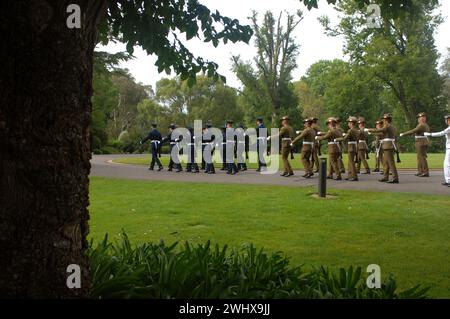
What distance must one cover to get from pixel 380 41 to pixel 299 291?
154 feet

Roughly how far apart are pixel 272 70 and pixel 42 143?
4066 centimetres

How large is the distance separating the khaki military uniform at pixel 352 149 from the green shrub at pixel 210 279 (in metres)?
11.5

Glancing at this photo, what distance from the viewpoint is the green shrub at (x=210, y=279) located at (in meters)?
3.87

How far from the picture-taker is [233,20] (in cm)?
639

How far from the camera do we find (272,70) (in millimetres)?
42688

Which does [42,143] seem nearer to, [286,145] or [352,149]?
[352,149]

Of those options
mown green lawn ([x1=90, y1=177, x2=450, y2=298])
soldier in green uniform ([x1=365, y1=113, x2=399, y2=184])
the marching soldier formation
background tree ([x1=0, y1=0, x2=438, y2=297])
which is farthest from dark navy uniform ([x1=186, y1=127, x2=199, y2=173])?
background tree ([x1=0, y1=0, x2=438, y2=297])

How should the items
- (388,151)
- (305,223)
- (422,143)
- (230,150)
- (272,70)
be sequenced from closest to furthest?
(305,223) → (388,151) → (422,143) → (230,150) → (272,70)

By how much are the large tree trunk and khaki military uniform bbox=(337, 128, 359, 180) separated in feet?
44.6

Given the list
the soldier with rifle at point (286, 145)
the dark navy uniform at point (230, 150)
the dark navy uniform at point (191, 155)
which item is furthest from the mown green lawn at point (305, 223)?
the dark navy uniform at point (191, 155)

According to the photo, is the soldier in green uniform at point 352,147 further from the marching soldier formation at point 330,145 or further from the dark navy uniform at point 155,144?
the dark navy uniform at point 155,144

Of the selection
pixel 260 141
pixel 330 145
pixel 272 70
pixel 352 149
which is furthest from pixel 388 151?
pixel 272 70

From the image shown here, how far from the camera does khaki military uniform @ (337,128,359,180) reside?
52.2 feet
